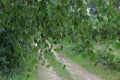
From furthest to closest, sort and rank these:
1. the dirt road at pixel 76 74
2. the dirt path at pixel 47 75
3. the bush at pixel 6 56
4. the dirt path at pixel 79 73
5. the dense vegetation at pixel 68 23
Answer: the dirt path at pixel 79 73 → the dirt road at pixel 76 74 → the dirt path at pixel 47 75 → the bush at pixel 6 56 → the dense vegetation at pixel 68 23

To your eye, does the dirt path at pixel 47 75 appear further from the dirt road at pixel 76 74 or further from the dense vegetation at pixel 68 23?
the dense vegetation at pixel 68 23

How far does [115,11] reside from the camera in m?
2.19

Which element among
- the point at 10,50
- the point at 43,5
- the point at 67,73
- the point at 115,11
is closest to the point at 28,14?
the point at 43,5

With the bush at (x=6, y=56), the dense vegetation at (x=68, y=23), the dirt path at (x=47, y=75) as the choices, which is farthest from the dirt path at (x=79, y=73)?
the dense vegetation at (x=68, y=23)

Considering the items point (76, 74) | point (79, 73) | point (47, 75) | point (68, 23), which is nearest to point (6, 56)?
point (47, 75)

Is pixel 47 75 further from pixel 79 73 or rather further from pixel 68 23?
pixel 68 23

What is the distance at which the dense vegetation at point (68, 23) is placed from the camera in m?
2.04

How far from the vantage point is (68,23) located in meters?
2.37

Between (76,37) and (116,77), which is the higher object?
(76,37)

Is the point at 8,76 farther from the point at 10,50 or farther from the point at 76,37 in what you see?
the point at 76,37

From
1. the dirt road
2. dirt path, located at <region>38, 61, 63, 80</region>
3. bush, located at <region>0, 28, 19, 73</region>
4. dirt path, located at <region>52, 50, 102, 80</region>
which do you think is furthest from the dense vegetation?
dirt path, located at <region>52, 50, 102, 80</region>

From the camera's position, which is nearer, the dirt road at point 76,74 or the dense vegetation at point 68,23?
the dense vegetation at point 68,23

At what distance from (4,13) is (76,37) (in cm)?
75

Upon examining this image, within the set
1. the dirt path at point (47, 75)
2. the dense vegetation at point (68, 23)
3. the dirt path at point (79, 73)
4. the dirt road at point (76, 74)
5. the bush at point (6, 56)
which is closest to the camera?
the dense vegetation at point (68, 23)
